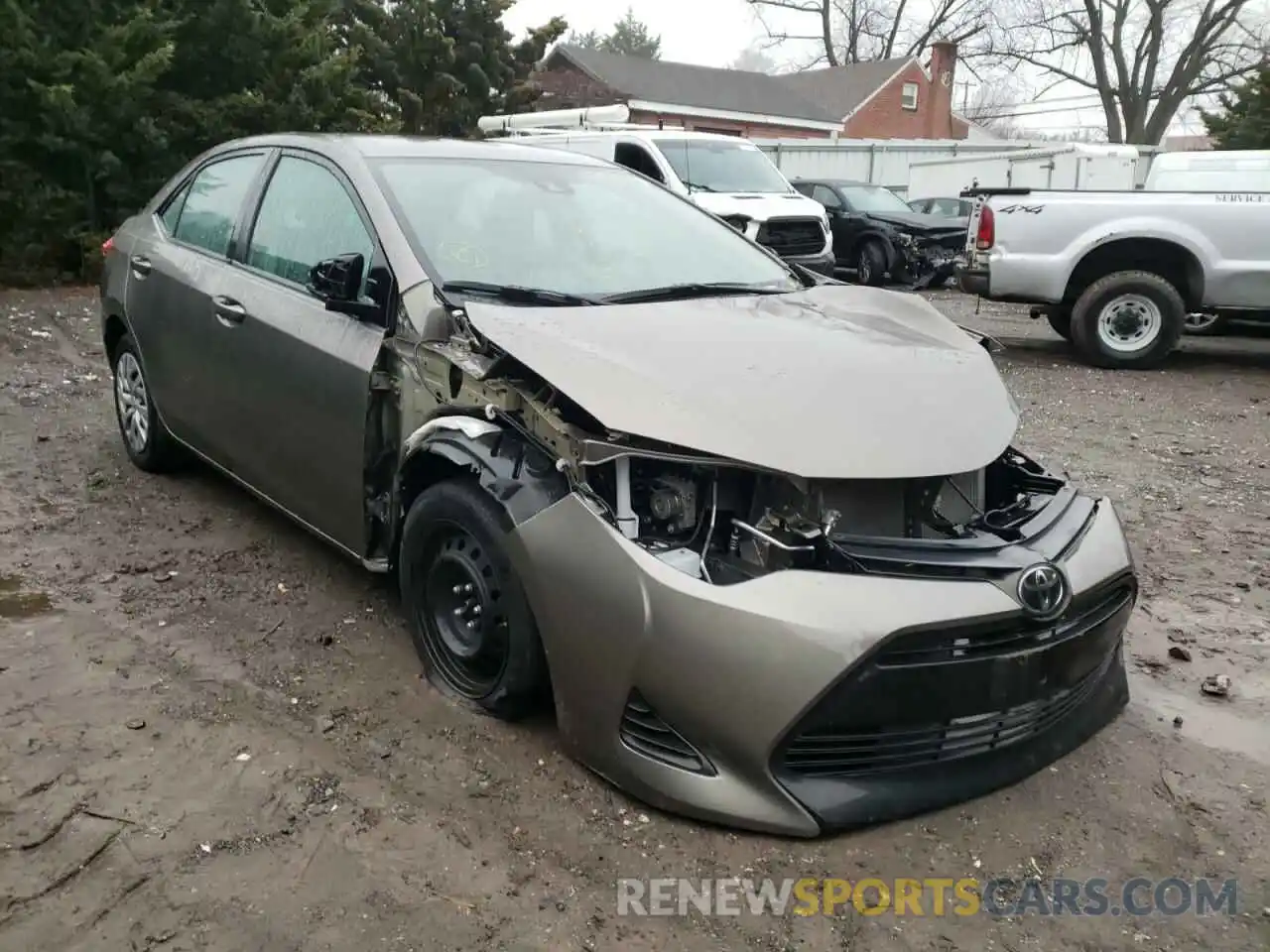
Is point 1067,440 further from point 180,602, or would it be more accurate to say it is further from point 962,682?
point 180,602

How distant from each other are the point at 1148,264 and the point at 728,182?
18.4ft

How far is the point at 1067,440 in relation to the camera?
6629 mm

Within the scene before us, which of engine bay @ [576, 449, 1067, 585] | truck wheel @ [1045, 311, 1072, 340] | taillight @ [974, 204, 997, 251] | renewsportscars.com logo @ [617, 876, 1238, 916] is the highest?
taillight @ [974, 204, 997, 251]

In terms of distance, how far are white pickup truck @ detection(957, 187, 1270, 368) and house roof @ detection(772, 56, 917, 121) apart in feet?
107

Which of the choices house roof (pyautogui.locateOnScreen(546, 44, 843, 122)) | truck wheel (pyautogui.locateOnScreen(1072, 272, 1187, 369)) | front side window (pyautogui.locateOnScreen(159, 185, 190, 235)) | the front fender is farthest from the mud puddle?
house roof (pyautogui.locateOnScreen(546, 44, 843, 122))

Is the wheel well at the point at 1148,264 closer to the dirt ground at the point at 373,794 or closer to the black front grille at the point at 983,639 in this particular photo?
the dirt ground at the point at 373,794

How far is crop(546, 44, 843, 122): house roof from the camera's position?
3475 cm

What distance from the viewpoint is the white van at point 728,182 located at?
40.7 feet

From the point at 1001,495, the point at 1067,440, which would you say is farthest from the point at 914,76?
the point at 1001,495

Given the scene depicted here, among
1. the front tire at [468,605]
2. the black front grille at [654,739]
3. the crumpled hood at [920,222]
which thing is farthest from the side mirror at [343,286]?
the crumpled hood at [920,222]

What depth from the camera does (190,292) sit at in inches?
179

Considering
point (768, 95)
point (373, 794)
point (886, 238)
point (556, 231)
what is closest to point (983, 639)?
point (373, 794)

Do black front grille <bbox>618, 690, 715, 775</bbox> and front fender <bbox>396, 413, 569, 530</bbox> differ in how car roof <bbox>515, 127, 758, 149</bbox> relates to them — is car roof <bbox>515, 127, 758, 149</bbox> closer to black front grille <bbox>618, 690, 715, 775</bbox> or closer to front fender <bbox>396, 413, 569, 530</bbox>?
front fender <bbox>396, 413, 569, 530</bbox>

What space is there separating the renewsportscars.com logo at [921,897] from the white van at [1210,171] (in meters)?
9.06
